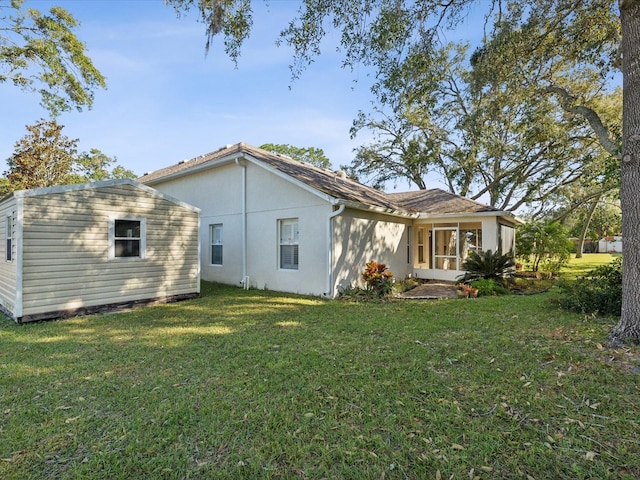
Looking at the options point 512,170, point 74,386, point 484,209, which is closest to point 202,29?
point 74,386

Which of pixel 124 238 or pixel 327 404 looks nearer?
pixel 327 404

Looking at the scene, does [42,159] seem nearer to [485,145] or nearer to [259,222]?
[259,222]

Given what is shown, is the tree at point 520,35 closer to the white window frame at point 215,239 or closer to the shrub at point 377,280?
the shrub at point 377,280

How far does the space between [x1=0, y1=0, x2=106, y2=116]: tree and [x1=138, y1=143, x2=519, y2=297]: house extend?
4.58 m

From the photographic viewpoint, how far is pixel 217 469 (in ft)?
7.88

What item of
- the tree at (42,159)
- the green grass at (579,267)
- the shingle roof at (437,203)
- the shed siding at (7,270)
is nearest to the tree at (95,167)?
the tree at (42,159)

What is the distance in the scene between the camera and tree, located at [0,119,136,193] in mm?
21469

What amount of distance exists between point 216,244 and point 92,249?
5.06 m

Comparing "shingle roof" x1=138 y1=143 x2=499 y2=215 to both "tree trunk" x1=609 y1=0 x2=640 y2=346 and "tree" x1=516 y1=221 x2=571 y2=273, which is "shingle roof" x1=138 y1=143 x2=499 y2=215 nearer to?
"tree" x1=516 y1=221 x2=571 y2=273

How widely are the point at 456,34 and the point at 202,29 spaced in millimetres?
5294

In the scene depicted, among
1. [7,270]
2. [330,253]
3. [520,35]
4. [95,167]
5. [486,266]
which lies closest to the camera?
[520,35]

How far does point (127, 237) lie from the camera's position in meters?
8.50

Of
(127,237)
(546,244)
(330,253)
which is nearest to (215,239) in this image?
(127,237)

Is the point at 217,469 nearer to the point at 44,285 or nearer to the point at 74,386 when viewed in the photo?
the point at 74,386
